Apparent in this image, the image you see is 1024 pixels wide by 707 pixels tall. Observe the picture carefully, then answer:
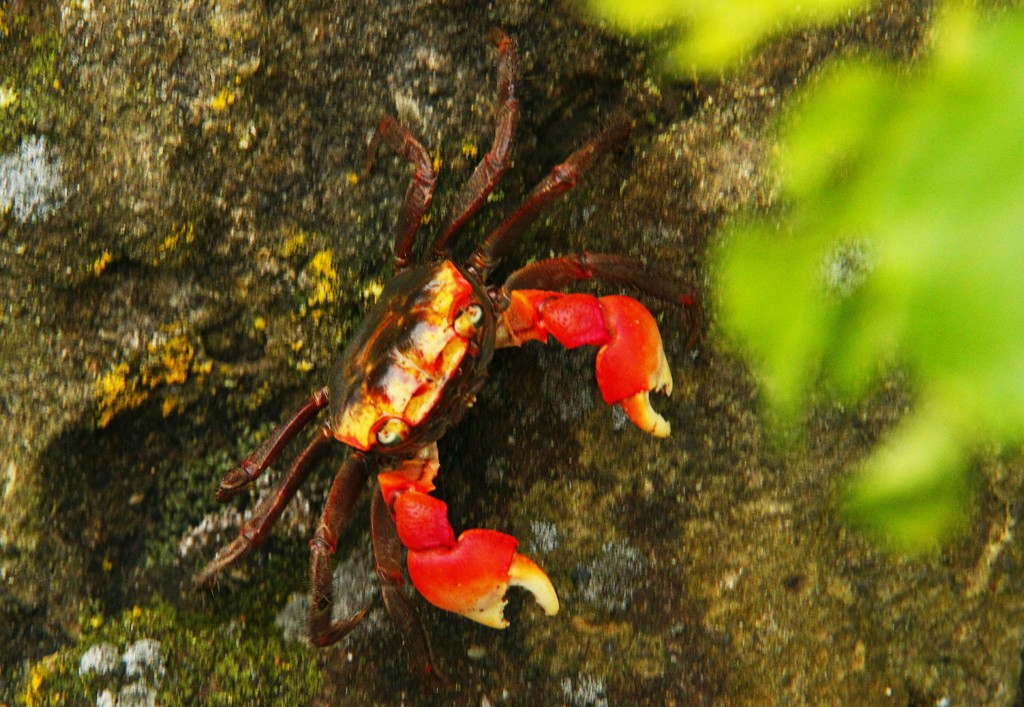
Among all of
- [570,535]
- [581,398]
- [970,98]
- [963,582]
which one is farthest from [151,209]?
[963,582]

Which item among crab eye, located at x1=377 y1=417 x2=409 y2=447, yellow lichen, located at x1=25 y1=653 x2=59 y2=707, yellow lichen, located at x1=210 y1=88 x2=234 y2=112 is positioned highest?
yellow lichen, located at x1=210 y1=88 x2=234 y2=112

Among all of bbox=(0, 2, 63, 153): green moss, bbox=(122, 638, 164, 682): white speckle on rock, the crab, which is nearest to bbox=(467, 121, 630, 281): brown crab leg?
the crab

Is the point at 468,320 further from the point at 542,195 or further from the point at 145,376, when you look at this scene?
the point at 145,376

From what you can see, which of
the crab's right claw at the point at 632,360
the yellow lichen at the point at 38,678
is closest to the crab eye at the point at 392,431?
the crab's right claw at the point at 632,360

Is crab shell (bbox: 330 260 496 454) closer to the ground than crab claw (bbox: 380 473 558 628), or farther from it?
farther from it

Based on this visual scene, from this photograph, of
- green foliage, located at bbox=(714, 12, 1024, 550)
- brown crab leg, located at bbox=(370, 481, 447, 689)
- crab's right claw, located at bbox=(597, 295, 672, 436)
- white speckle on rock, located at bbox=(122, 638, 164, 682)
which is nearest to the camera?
green foliage, located at bbox=(714, 12, 1024, 550)

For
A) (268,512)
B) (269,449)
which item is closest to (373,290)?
(269,449)

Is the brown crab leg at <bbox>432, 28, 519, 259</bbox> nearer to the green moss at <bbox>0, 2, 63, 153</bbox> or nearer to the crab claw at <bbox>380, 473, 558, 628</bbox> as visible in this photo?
the crab claw at <bbox>380, 473, 558, 628</bbox>

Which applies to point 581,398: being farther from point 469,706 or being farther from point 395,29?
point 395,29

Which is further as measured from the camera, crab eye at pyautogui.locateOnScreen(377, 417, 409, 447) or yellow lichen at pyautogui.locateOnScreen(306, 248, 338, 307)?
yellow lichen at pyautogui.locateOnScreen(306, 248, 338, 307)
